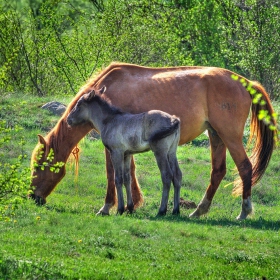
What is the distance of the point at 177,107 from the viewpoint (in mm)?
12852

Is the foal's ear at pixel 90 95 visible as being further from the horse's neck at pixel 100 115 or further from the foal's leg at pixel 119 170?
the foal's leg at pixel 119 170

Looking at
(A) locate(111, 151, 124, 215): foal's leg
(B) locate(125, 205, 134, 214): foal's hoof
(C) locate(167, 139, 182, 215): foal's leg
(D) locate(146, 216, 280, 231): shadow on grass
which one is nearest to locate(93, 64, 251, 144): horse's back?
(C) locate(167, 139, 182, 215): foal's leg

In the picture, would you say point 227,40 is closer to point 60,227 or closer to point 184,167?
point 184,167

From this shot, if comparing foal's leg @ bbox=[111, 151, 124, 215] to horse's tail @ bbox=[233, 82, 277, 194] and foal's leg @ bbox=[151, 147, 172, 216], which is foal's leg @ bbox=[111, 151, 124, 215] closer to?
foal's leg @ bbox=[151, 147, 172, 216]

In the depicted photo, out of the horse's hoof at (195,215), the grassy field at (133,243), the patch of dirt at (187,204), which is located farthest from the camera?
the patch of dirt at (187,204)

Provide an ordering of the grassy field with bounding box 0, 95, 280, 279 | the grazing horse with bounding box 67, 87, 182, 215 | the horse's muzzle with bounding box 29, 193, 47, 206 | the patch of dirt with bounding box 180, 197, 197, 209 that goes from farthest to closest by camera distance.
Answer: the patch of dirt with bounding box 180, 197, 197, 209, the horse's muzzle with bounding box 29, 193, 47, 206, the grazing horse with bounding box 67, 87, 182, 215, the grassy field with bounding box 0, 95, 280, 279

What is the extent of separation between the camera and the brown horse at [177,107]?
1277cm

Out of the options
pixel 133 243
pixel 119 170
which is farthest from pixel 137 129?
pixel 133 243

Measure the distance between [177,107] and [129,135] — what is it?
146 centimetres

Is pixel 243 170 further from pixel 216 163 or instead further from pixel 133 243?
pixel 133 243

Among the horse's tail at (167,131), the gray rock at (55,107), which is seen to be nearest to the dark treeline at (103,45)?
the gray rock at (55,107)

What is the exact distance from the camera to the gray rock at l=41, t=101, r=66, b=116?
20.6m

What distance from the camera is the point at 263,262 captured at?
374 inches

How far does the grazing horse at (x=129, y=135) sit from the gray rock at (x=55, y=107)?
817 centimetres
